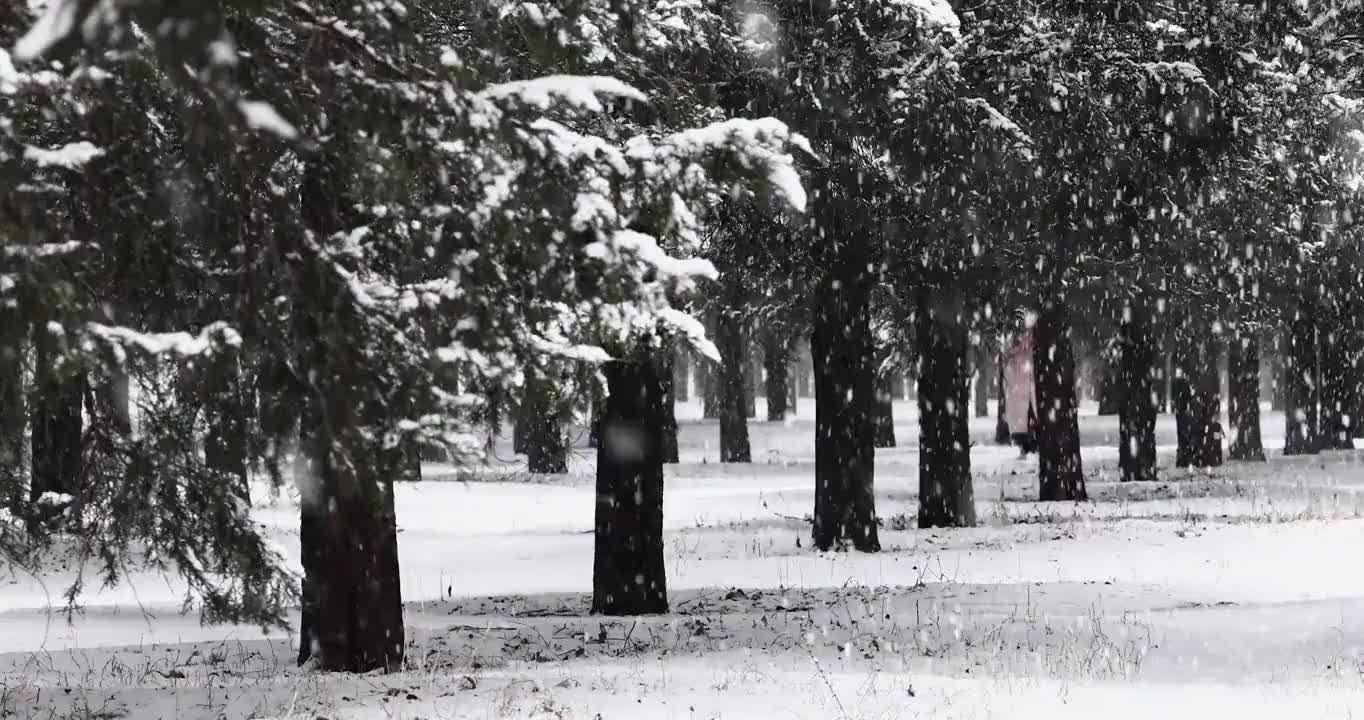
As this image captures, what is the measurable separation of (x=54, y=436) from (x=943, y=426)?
42.9 feet

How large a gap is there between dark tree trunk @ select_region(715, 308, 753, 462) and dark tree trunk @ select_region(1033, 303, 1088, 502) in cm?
1007

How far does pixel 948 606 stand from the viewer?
12.4m

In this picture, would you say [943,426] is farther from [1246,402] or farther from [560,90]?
[1246,402]

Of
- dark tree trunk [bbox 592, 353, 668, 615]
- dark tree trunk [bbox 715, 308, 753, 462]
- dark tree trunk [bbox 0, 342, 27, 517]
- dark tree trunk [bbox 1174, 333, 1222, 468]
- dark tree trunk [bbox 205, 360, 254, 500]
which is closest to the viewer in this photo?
dark tree trunk [bbox 0, 342, 27, 517]

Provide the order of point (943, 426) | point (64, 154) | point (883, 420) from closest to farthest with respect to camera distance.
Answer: point (64, 154) < point (943, 426) < point (883, 420)

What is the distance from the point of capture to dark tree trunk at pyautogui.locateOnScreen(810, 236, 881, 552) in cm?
1638

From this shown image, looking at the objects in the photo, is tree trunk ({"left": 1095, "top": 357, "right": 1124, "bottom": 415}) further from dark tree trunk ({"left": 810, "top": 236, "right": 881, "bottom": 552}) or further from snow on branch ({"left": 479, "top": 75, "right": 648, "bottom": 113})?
snow on branch ({"left": 479, "top": 75, "right": 648, "bottom": 113})

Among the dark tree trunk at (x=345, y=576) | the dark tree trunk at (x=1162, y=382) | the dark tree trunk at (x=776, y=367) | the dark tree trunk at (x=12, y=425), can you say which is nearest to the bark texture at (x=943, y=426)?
the dark tree trunk at (x=776, y=367)

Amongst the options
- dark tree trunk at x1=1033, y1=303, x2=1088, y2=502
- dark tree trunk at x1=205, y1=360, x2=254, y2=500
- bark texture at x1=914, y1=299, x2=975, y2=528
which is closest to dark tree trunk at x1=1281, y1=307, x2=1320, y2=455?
dark tree trunk at x1=1033, y1=303, x2=1088, y2=502

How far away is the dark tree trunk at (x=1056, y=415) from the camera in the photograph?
22766mm

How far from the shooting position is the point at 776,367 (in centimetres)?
4047

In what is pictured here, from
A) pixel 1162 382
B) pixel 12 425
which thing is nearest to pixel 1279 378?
pixel 1162 382

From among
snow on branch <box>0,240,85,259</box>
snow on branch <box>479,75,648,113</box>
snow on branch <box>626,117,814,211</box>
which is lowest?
snow on branch <box>0,240,85,259</box>

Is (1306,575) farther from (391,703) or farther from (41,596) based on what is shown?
(41,596)
